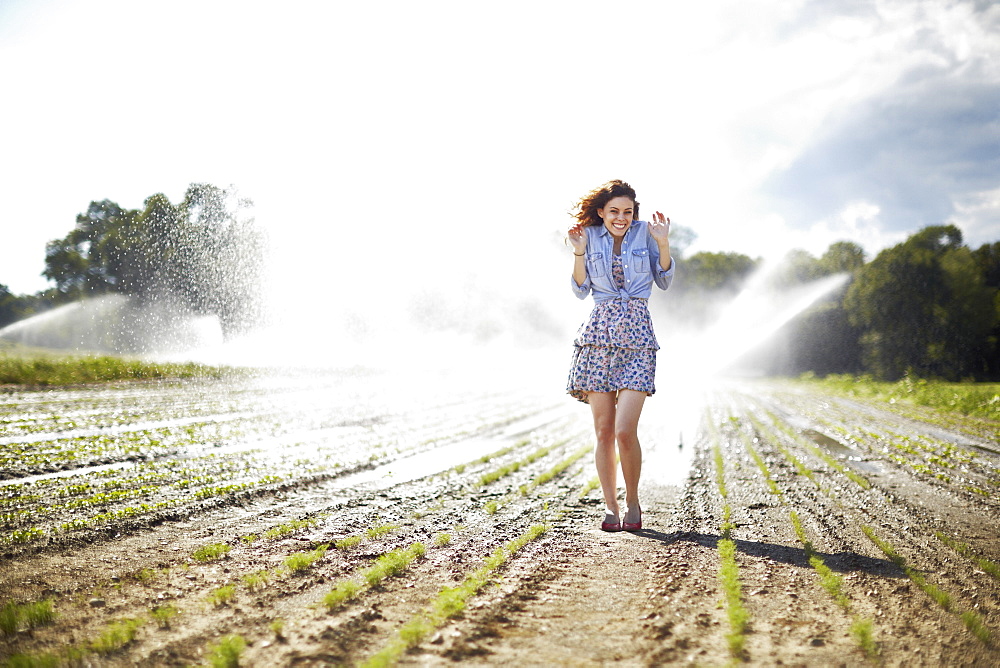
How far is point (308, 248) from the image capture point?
3055 cm

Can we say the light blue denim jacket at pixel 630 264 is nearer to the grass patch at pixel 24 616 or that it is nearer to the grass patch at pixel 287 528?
the grass patch at pixel 287 528

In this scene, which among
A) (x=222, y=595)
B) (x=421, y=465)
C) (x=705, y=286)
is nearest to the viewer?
(x=222, y=595)

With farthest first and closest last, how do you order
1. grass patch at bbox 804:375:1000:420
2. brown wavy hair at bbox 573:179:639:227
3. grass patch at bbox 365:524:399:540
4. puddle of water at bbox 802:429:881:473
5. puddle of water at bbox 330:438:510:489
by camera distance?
grass patch at bbox 804:375:1000:420 < puddle of water at bbox 802:429:881:473 < puddle of water at bbox 330:438:510:489 < brown wavy hair at bbox 573:179:639:227 < grass patch at bbox 365:524:399:540

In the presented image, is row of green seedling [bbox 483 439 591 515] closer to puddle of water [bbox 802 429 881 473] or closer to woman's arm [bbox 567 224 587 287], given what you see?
woman's arm [bbox 567 224 587 287]

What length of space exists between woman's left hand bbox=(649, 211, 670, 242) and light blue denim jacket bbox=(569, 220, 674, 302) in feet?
0.30

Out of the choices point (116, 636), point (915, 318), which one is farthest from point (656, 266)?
point (915, 318)

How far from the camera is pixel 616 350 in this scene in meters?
4.65

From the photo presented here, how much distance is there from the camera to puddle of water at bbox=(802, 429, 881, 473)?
780cm

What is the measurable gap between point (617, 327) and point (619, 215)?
0.80m

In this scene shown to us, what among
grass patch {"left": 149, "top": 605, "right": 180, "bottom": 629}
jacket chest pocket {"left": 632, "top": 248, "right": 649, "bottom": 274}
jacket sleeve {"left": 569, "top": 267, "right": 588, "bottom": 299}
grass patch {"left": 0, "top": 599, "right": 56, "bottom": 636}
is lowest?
grass patch {"left": 149, "top": 605, "right": 180, "bottom": 629}

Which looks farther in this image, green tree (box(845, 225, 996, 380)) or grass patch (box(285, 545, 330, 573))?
green tree (box(845, 225, 996, 380))

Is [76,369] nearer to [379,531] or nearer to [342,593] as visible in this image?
[379,531]

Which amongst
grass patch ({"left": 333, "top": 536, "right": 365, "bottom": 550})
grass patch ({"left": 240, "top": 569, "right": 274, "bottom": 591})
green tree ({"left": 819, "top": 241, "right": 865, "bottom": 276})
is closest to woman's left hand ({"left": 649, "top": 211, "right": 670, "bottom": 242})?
grass patch ({"left": 333, "top": 536, "right": 365, "bottom": 550})

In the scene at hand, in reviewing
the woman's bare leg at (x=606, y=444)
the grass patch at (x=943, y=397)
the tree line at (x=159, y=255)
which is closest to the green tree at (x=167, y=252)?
the tree line at (x=159, y=255)
